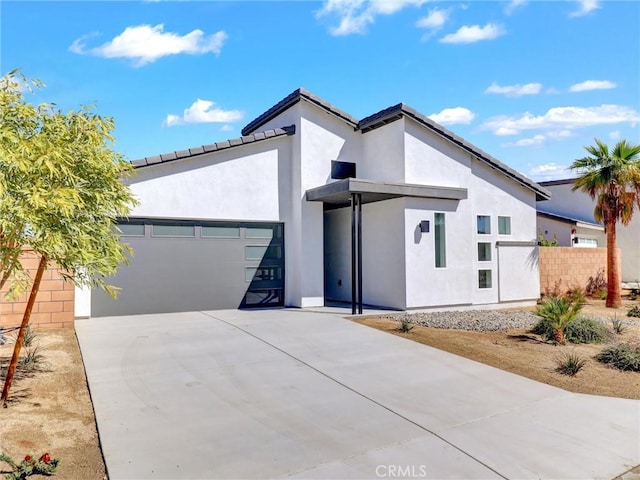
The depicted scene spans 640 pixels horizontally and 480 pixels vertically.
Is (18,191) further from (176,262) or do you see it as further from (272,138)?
(272,138)

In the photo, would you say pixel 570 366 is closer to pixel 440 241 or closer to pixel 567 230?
pixel 440 241

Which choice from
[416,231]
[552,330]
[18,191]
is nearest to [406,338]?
[552,330]

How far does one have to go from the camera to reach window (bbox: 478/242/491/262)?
13438mm

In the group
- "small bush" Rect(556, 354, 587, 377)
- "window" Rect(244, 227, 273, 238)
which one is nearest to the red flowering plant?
"small bush" Rect(556, 354, 587, 377)

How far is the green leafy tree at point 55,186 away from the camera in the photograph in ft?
14.0

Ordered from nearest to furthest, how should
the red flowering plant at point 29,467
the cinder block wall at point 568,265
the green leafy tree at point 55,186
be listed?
the red flowering plant at point 29,467 < the green leafy tree at point 55,186 < the cinder block wall at point 568,265

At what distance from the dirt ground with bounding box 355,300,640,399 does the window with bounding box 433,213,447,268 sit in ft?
9.93

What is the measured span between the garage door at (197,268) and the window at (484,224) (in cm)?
651

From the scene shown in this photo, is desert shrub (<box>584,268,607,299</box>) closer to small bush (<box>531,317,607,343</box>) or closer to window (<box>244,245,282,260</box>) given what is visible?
small bush (<box>531,317,607,343</box>)

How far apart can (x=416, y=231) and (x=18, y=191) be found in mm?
9606

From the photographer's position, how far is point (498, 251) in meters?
13.7

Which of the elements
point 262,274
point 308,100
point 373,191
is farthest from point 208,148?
point 373,191

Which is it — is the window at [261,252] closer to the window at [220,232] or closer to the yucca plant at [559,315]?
the window at [220,232]

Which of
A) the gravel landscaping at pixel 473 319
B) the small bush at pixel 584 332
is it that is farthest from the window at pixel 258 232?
the small bush at pixel 584 332
